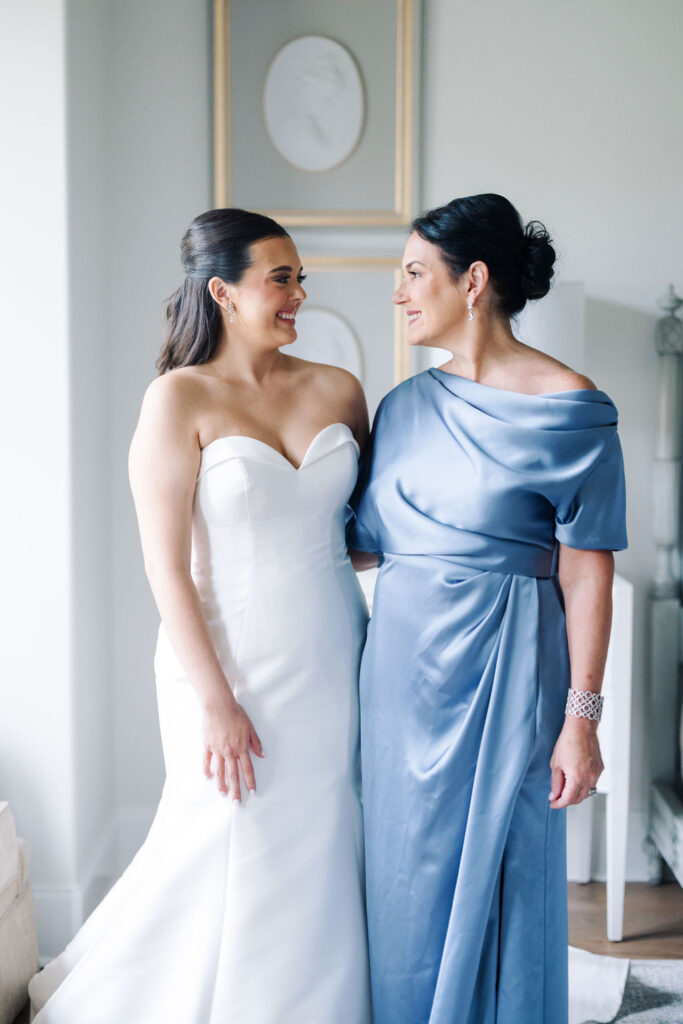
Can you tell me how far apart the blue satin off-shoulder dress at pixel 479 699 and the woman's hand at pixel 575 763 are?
30 mm

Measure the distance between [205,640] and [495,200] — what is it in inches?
36.2

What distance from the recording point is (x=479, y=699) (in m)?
1.58

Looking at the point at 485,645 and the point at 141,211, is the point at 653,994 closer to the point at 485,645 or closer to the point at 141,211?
the point at 485,645

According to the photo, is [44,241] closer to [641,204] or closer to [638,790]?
[641,204]

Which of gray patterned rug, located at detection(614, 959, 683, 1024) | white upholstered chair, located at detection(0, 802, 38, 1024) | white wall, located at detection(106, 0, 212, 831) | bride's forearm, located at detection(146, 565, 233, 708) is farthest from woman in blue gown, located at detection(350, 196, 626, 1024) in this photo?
white wall, located at detection(106, 0, 212, 831)

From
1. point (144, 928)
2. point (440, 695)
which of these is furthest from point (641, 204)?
point (144, 928)

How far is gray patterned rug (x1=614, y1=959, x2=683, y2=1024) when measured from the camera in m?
2.10

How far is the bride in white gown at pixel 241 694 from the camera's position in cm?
162

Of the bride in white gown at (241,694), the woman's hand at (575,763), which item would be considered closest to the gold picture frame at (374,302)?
the bride in white gown at (241,694)

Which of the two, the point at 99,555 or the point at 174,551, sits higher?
the point at 174,551

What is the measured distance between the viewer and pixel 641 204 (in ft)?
9.01

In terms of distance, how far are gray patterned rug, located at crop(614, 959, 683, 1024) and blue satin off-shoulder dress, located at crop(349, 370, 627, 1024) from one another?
2.02 feet

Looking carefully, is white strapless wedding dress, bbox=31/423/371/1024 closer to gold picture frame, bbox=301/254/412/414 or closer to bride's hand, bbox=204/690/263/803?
bride's hand, bbox=204/690/263/803

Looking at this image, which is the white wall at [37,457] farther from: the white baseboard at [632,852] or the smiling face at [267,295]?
the white baseboard at [632,852]
